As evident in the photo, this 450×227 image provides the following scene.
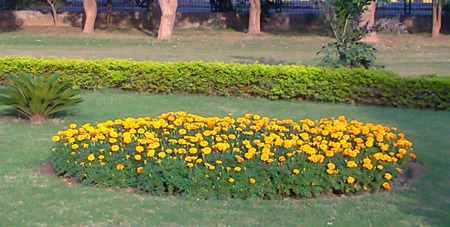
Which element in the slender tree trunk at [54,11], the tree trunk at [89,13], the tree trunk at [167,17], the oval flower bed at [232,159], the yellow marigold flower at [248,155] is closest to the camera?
the oval flower bed at [232,159]

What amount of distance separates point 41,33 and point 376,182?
27266 mm

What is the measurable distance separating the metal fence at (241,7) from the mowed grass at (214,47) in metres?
2.36

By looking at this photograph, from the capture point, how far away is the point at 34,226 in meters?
5.40

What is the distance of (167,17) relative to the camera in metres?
29.3

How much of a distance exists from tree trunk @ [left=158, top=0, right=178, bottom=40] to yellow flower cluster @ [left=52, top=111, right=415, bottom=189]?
22.0 meters

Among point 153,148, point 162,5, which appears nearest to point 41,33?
point 162,5

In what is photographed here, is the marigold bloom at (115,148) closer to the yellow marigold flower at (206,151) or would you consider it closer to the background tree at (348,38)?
the yellow marigold flower at (206,151)

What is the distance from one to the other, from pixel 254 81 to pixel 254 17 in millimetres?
19823

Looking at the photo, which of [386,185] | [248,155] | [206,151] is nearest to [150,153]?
[206,151]

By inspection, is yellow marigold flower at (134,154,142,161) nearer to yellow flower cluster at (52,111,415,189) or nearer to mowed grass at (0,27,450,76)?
yellow flower cluster at (52,111,415,189)

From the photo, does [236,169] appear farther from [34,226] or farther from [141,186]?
[34,226]

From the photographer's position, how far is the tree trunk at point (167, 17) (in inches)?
1148

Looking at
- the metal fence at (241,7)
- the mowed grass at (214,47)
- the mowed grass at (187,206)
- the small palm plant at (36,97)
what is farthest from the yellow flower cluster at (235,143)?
the metal fence at (241,7)

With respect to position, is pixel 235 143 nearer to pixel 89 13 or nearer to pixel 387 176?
pixel 387 176
